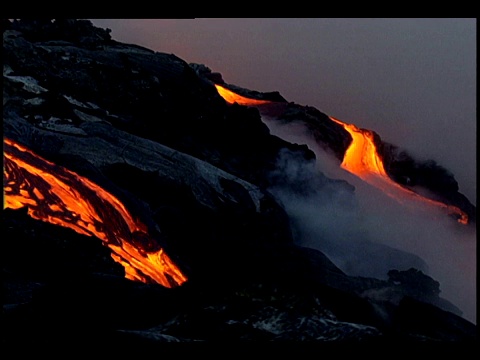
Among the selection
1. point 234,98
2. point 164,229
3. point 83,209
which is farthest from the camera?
point 234,98

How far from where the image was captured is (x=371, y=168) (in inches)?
1896

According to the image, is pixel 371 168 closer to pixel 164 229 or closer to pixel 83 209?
pixel 164 229

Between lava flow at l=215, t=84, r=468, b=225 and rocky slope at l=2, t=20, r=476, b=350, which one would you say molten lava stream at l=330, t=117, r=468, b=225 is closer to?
lava flow at l=215, t=84, r=468, b=225

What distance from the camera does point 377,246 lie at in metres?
33.2

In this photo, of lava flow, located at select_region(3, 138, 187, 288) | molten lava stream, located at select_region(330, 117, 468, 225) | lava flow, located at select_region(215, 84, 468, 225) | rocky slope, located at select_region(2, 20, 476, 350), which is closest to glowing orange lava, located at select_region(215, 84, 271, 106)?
lava flow, located at select_region(215, 84, 468, 225)

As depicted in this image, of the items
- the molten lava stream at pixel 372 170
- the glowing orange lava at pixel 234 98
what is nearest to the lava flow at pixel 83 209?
the glowing orange lava at pixel 234 98

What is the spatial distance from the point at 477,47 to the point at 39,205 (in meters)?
11.3

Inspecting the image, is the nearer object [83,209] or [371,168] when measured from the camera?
[83,209]

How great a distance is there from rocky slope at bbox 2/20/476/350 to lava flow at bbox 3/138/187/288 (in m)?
0.14

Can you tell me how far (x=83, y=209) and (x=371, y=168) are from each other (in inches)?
1434

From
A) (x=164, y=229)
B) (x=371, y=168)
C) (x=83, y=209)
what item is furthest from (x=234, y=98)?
(x=83, y=209)

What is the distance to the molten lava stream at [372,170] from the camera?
46.8 metres

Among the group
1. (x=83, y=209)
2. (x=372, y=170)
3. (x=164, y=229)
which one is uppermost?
(x=372, y=170)
